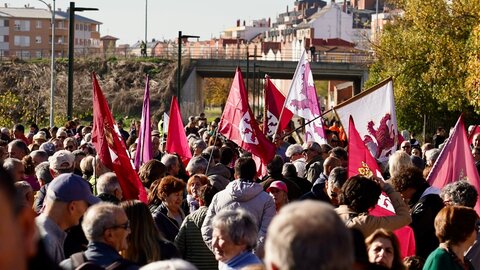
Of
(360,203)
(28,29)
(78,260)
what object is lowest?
(78,260)

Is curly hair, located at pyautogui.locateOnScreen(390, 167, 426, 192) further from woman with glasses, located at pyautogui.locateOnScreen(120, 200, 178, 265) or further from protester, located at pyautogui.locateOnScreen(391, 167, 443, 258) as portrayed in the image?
woman with glasses, located at pyautogui.locateOnScreen(120, 200, 178, 265)

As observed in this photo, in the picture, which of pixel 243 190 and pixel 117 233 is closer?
pixel 117 233

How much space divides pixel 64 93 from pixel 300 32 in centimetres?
9247

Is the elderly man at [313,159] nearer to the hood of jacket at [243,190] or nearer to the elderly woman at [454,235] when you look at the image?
the hood of jacket at [243,190]

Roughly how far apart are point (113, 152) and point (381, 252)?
241 inches

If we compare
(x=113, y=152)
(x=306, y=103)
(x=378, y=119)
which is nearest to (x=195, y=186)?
(x=113, y=152)

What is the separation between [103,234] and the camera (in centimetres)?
570

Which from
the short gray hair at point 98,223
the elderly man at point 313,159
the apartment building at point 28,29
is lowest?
the elderly man at point 313,159

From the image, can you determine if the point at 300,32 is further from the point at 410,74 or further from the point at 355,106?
the point at 355,106

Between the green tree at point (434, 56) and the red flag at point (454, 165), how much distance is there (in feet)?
70.0

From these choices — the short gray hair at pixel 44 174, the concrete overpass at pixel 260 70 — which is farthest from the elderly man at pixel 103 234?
the concrete overpass at pixel 260 70

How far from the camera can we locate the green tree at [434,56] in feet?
119

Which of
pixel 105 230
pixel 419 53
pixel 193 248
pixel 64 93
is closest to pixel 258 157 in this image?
pixel 193 248

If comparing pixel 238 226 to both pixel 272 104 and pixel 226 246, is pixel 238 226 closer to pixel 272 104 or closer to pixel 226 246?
pixel 226 246
